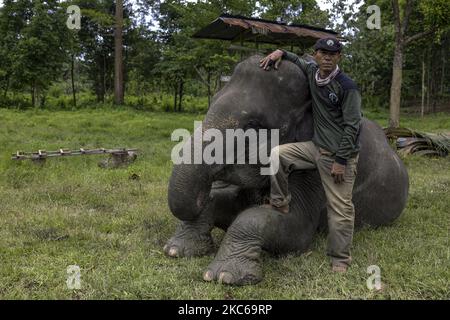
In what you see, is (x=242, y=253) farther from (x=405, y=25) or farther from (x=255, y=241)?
(x=405, y=25)

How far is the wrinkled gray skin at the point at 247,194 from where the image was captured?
4.00 metres

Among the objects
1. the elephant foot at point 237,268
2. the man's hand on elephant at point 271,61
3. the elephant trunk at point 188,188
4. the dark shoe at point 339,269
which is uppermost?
the man's hand on elephant at point 271,61

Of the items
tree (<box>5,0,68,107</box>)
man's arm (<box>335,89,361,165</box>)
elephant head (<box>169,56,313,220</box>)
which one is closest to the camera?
man's arm (<box>335,89,361,165</box>)

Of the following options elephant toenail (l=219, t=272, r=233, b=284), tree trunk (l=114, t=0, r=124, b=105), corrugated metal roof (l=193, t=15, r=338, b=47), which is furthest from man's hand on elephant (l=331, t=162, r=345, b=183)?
tree trunk (l=114, t=0, r=124, b=105)

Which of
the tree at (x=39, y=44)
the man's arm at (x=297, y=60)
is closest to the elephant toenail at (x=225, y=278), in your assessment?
the man's arm at (x=297, y=60)

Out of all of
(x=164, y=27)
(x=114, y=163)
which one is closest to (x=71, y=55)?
(x=164, y=27)

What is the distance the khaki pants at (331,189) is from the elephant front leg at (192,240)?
2.24 feet

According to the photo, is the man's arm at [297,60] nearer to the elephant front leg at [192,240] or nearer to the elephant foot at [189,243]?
the elephant front leg at [192,240]

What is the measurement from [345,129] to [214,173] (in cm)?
103

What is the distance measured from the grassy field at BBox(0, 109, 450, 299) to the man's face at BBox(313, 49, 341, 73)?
1.50 m

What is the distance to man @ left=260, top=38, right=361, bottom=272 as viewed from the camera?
3955 mm

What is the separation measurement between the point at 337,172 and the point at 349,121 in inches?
15.3

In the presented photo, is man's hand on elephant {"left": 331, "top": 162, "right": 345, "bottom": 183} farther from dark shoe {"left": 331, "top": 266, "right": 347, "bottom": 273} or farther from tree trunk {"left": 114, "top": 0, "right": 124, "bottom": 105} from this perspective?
tree trunk {"left": 114, "top": 0, "right": 124, "bottom": 105}
